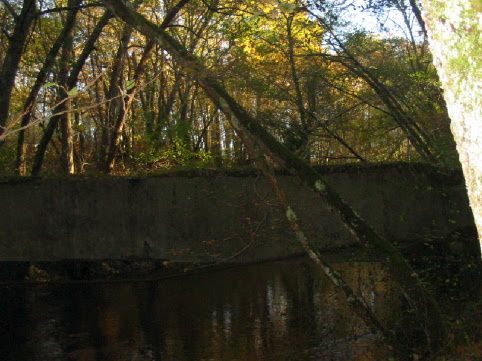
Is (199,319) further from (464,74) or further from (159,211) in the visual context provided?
(464,74)

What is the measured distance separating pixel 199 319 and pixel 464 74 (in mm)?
7223

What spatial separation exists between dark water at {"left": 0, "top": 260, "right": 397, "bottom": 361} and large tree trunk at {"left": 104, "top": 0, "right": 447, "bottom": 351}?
824 mm

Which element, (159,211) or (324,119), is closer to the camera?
(159,211)

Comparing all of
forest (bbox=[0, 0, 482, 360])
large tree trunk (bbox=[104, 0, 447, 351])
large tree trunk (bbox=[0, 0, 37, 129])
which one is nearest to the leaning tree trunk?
forest (bbox=[0, 0, 482, 360])

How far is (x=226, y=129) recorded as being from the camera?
22469 mm

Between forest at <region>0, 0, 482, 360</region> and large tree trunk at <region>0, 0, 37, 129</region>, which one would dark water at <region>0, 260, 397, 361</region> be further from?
large tree trunk at <region>0, 0, 37, 129</region>

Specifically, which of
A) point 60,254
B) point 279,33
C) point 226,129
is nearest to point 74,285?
point 60,254

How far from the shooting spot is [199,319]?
27.0ft

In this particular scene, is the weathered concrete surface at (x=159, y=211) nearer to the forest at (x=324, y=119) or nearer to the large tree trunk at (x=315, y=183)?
the forest at (x=324, y=119)

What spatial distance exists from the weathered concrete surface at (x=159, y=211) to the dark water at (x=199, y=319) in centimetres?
91

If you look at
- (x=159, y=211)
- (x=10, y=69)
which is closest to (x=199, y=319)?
(x=159, y=211)

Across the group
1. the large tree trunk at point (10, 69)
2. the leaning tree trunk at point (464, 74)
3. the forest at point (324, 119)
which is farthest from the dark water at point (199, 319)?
the leaning tree trunk at point (464, 74)

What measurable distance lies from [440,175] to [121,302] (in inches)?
202

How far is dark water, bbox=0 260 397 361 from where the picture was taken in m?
6.91
